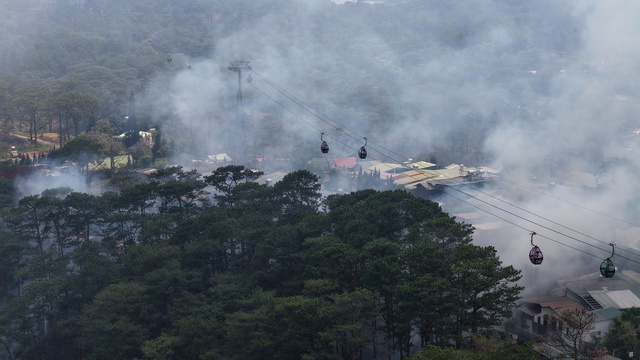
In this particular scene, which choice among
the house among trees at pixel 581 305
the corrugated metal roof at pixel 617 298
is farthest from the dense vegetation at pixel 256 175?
the corrugated metal roof at pixel 617 298

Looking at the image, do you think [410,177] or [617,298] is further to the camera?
[410,177]

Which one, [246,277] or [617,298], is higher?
[246,277]

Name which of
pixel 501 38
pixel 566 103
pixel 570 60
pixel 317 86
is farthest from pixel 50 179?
pixel 501 38

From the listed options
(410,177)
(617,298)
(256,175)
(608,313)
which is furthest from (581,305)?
(410,177)

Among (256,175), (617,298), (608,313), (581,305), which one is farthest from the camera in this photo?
(256,175)

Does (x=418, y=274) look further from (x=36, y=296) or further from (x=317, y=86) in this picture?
(x=317, y=86)

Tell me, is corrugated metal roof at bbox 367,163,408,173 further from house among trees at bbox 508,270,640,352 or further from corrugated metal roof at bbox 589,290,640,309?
corrugated metal roof at bbox 589,290,640,309

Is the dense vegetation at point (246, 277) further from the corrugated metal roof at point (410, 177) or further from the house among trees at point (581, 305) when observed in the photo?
Answer: the corrugated metal roof at point (410, 177)

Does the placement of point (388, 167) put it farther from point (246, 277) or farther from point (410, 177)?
point (246, 277)

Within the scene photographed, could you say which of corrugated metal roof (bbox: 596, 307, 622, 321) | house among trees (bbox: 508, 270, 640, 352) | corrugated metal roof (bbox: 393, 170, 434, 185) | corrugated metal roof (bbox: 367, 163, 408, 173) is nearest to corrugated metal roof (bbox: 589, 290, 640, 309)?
house among trees (bbox: 508, 270, 640, 352)

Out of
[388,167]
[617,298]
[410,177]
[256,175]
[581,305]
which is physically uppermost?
[388,167]
